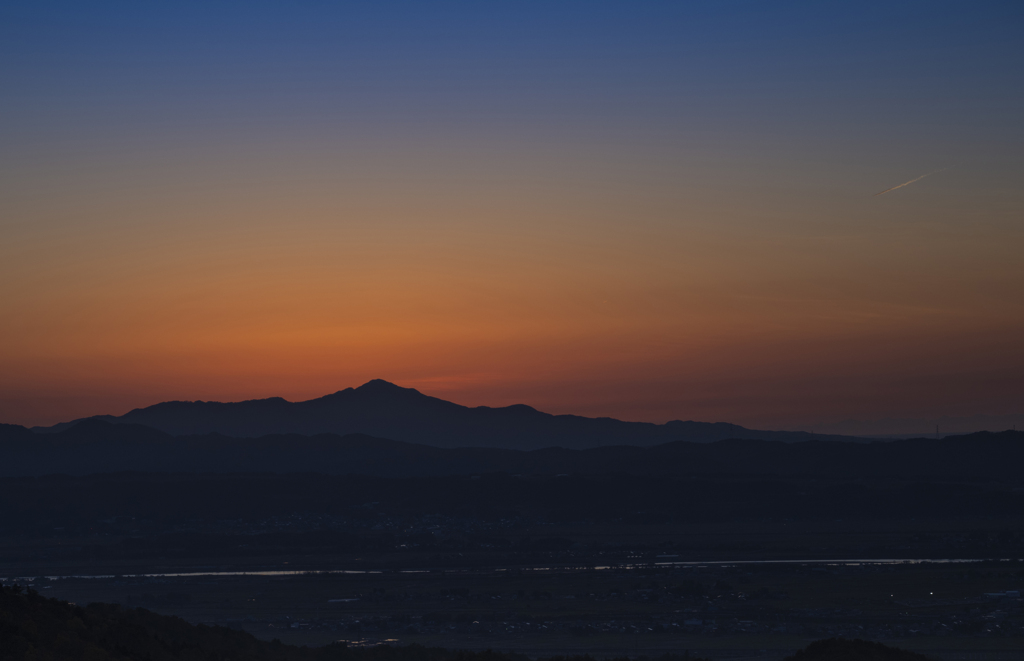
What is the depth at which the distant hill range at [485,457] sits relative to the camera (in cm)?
11594

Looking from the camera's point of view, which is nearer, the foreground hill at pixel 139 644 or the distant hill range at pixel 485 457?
the foreground hill at pixel 139 644

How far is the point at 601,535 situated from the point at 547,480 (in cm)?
2554

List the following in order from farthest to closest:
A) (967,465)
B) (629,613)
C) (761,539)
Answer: (967,465), (761,539), (629,613)

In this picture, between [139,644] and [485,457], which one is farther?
[485,457]

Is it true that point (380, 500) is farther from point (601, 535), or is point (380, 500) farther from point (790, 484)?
point (790, 484)

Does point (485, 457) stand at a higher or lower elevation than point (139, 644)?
higher

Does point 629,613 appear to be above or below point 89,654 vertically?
below

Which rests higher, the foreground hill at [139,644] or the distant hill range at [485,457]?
the distant hill range at [485,457]

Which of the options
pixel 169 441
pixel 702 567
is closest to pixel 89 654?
pixel 702 567

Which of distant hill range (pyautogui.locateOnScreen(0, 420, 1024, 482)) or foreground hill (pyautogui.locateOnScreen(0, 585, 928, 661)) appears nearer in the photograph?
foreground hill (pyautogui.locateOnScreen(0, 585, 928, 661))

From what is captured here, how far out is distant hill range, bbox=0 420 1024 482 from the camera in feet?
380

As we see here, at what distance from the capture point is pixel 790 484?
101875 millimetres

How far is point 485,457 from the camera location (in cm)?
14150

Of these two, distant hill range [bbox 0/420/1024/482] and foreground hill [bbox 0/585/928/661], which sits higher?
distant hill range [bbox 0/420/1024/482]
